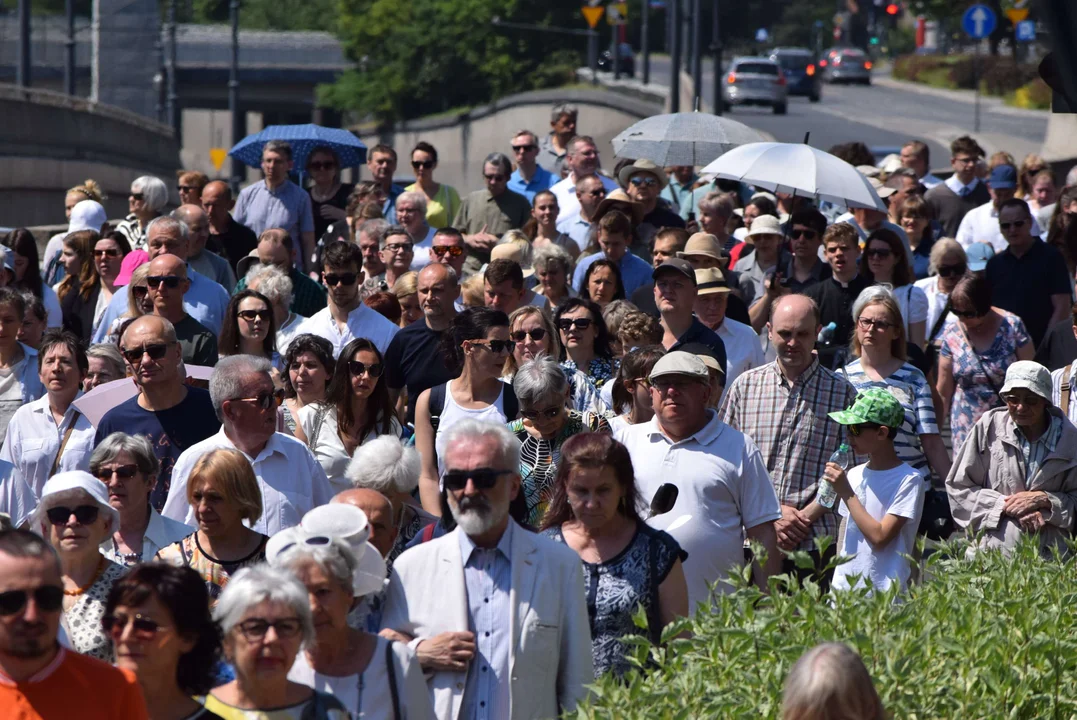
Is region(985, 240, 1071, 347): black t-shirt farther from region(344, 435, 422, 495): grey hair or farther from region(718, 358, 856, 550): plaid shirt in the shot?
region(344, 435, 422, 495): grey hair

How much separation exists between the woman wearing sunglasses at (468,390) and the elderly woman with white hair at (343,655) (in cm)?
305

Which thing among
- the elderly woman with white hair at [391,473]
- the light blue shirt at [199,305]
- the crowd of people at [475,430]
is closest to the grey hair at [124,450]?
the crowd of people at [475,430]

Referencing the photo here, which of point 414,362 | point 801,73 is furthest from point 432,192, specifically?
point 801,73

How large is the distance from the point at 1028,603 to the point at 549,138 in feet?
43.2

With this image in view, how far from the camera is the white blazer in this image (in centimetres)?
571

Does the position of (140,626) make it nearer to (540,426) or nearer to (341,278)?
(540,426)

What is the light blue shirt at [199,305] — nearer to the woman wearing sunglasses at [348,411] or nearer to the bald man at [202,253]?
the bald man at [202,253]

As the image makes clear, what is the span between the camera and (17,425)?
8789 mm

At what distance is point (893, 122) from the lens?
54.9 m

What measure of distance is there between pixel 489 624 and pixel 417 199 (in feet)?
25.4

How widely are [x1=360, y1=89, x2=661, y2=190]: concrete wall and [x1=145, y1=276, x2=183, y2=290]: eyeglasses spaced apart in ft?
101

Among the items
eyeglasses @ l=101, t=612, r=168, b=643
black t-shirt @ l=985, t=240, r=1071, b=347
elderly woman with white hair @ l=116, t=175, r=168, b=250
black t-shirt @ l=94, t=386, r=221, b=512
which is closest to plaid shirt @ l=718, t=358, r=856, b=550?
black t-shirt @ l=94, t=386, r=221, b=512

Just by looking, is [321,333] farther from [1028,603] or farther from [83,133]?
[83,133]

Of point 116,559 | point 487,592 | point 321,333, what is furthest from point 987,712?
point 321,333
